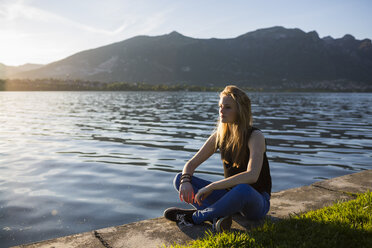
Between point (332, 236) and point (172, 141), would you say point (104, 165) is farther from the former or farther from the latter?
point (332, 236)

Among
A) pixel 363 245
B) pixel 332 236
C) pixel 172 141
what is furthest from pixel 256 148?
pixel 172 141

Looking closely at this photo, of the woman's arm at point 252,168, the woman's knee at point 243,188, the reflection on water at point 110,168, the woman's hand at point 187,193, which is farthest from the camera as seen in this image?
the reflection on water at point 110,168

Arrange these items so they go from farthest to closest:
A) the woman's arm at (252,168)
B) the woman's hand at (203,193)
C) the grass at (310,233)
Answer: the woman's hand at (203,193) → the woman's arm at (252,168) → the grass at (310,233)

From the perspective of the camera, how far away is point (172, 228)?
4.92m

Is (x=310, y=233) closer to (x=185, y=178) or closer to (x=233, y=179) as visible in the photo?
(x=233, y=179)

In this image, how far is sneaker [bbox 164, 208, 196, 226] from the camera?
5.03 meters

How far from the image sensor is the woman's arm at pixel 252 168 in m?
4.66

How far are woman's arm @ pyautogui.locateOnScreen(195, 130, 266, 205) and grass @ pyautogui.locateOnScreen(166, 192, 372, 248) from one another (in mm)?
664

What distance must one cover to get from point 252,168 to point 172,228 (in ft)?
5.06

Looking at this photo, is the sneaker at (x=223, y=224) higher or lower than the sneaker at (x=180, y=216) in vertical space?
higher

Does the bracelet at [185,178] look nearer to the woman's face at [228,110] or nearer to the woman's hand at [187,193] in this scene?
the woman's hand at [187,193]

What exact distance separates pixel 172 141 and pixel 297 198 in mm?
10582

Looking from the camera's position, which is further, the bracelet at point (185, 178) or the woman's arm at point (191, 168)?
the bracelet at point (185, 178)

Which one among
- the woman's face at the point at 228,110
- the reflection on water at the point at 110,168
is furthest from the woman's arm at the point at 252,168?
the reflection on water at the point at 110,168
